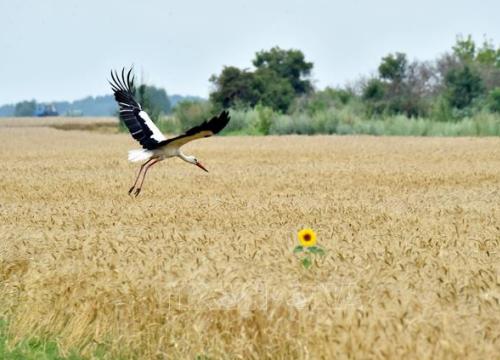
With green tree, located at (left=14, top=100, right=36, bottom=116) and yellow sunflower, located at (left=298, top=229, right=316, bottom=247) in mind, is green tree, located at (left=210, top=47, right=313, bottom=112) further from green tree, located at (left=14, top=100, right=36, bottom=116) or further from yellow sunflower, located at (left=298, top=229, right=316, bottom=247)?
green tree, located at (left=14, top=100, right=36, bottom=116)

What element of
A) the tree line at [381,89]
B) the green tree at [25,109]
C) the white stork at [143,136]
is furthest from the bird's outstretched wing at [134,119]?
the green tree at [25,109]

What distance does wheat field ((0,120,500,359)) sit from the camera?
5.50 meters

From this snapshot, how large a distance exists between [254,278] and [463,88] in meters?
49.5

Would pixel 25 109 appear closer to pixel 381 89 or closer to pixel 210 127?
pixel 381 89

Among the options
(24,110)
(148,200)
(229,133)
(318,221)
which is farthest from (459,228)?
(24,110)

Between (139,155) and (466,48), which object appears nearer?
(139,155)

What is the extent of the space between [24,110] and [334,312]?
169 metres

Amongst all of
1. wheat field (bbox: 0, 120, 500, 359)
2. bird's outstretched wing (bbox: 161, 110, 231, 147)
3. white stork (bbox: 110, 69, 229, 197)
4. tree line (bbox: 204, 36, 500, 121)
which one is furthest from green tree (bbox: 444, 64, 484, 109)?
bird's outstretched wing (bbox: 161, 110, 231, 147)

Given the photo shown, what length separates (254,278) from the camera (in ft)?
21.4

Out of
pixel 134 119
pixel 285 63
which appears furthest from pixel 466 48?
pixel 134 119

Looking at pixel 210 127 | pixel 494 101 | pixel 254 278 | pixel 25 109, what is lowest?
pixel 25 109

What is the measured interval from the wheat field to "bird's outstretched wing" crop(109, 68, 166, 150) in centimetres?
183

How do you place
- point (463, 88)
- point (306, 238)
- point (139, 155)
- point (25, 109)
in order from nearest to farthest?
point (306, 238)
point (139, 155)
point (463, 88)
point (25, 109)

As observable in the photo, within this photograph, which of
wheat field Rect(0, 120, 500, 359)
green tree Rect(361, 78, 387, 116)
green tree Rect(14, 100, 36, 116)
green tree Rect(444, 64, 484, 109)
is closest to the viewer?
wheat field Rect(0, 120, 500, 359)
